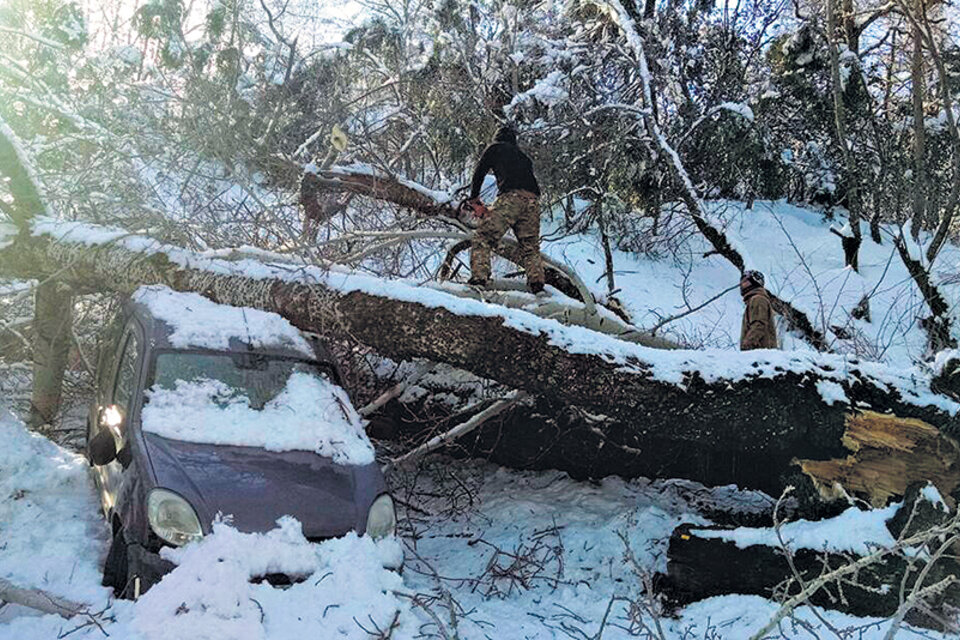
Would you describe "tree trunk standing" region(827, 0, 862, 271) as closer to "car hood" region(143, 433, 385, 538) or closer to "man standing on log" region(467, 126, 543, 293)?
"man standing on log" region(467, 126, 543, 293)

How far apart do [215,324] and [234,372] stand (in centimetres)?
43

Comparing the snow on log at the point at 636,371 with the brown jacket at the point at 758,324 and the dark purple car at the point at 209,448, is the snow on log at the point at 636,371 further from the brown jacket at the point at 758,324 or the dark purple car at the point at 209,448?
the brown jacket at the point at 758,324

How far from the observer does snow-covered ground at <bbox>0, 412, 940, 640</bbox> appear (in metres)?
3.15

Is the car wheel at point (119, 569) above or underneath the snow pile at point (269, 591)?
underneath

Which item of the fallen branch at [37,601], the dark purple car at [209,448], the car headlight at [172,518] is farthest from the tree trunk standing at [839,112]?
the fallen branch at [37,601]

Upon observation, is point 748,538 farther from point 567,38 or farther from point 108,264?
point 567,38

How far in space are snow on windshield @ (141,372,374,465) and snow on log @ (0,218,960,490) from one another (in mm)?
805

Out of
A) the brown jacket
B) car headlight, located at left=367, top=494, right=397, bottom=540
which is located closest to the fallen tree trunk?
car headlight, located at left=367, top=494, right=397, bottom=540

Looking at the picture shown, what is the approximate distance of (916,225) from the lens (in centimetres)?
1192

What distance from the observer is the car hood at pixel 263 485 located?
146 inches

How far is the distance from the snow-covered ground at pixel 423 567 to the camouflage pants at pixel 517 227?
81.5 inches

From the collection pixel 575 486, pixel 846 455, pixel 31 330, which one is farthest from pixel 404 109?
pixel 846 455

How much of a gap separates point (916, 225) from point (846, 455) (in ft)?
29.2

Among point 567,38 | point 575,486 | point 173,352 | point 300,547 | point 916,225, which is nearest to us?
point 300,547
